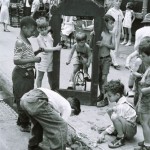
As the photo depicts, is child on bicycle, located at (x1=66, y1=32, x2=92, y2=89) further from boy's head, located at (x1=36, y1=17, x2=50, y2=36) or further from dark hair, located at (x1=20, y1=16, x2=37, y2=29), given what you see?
dark hair, located at (x1=20, y1=16, x2=37, y2=29)

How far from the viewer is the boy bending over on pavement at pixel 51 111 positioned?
4.98 meters

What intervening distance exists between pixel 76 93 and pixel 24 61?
182 centimetres

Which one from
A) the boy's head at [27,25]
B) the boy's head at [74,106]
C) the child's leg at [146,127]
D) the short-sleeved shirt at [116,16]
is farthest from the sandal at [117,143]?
the short-sleeved shirt at [116,16]

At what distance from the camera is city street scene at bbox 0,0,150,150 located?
512 centimetres

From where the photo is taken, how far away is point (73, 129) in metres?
6.23

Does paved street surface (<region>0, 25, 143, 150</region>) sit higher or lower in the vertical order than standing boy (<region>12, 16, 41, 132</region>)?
lower

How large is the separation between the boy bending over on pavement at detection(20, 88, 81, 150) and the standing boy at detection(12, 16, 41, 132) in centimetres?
103

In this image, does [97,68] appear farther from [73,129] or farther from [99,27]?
[73,129]

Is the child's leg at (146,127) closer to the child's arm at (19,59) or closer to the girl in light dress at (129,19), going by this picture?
the child's arm at (19,59)

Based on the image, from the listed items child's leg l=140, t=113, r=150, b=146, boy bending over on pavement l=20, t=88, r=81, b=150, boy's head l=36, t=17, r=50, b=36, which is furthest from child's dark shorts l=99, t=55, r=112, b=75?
boy bending over on pavement l=20, t=88, r=81, b=150

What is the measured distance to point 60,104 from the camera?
4.99 metres

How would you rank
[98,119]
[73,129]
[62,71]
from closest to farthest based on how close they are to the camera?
[73,129] < [98,119] < [62,71]

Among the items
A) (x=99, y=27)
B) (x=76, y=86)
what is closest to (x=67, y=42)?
(x=76, y=86)

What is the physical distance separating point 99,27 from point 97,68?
73 cm
